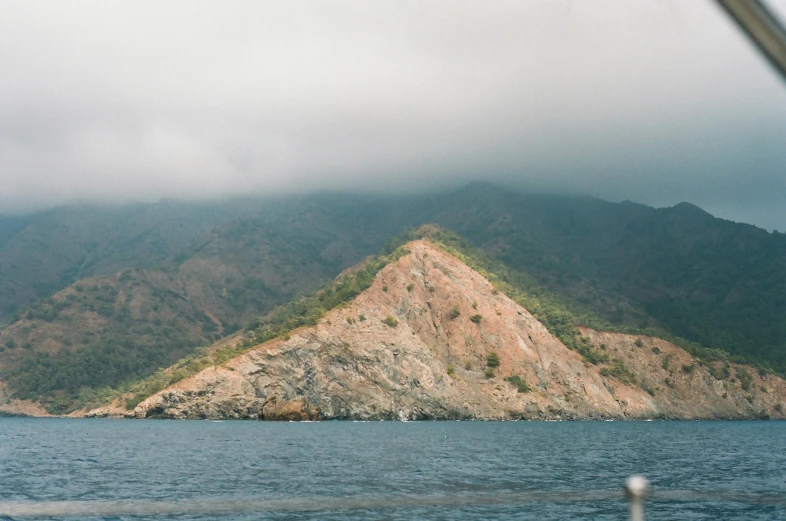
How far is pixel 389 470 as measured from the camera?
49188 mm

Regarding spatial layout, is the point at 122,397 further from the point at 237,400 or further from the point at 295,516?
the point at 295,516

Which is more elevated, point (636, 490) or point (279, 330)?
point (279, 330)

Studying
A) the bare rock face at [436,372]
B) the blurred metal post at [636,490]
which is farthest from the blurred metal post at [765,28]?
the bare rock face at [436,372]

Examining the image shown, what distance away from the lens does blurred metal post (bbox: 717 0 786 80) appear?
350cm

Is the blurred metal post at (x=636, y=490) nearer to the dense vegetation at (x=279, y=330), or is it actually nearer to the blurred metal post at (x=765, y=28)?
the blurred metal post at (x=765, y=28)

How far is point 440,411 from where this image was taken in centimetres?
13525

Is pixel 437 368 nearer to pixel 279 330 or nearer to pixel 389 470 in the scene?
pixel 279 330

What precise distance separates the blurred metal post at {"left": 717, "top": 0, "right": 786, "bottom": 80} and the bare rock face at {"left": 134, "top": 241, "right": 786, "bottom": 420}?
428 feet

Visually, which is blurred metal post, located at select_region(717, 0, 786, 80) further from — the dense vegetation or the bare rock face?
the dense vegetation

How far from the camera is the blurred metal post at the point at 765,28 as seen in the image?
3.50 meters

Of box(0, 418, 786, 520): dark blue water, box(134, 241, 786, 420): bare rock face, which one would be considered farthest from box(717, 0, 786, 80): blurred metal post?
box(134, 241, 786, 420): bare rock face

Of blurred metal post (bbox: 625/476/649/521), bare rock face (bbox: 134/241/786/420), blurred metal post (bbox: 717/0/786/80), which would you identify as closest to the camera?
blurred metal post (bbox: 717/0/786/80)

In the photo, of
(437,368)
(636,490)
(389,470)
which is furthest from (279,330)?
(636,490)

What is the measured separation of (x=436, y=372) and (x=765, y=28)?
136 m
